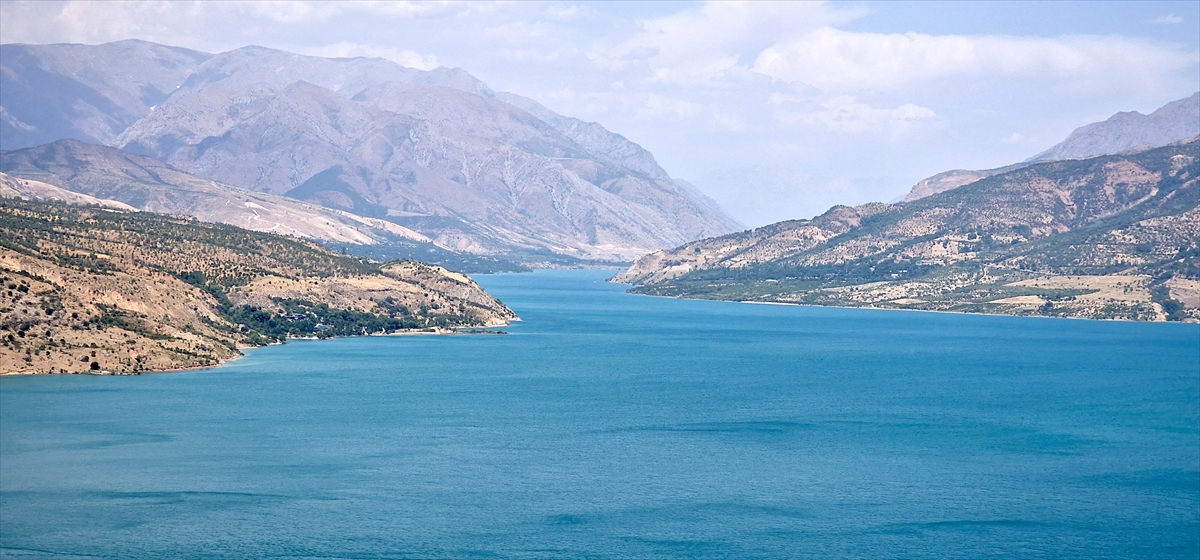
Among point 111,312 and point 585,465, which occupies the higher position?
point 111,312

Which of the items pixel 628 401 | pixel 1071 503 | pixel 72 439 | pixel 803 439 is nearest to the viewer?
pixel 1071 503

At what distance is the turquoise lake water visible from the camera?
8431cm

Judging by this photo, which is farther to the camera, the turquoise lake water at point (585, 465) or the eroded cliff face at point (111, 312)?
the eroded cliff face at point (111, 312)

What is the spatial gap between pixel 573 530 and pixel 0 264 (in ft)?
317

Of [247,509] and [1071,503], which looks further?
[1071,503]

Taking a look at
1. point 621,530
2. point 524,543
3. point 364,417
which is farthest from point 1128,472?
point 364,417

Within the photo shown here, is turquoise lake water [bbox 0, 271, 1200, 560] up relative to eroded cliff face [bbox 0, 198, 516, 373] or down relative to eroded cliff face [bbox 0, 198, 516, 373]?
down

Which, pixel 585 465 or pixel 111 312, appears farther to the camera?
pixel 111 312

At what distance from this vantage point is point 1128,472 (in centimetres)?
10844

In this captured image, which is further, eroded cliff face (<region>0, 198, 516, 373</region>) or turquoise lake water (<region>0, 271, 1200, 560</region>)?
eroded cliff face (<region>0, 198, 516, 373</region>)

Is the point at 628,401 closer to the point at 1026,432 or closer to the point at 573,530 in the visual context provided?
the point at 1026,432

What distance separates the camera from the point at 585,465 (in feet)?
346

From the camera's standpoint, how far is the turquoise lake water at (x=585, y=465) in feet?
277

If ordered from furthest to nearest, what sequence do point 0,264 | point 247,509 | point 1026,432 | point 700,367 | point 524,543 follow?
point 700,367 → point 0,264 → point 1026,432 → point 247,509 → point 524,543
